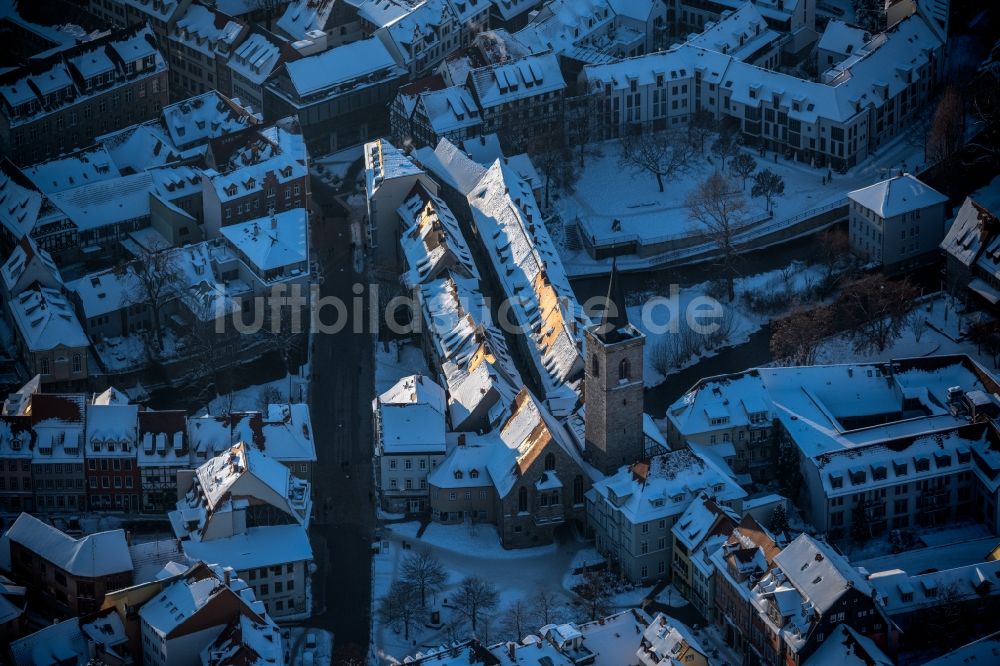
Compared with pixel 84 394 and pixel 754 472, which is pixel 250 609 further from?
pixel 754 472

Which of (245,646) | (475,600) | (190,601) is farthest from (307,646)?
(475,600)

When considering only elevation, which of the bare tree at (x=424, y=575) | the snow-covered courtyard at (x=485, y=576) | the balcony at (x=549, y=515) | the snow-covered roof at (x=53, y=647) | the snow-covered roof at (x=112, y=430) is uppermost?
the snow-covered roof at (x=112, y=430)

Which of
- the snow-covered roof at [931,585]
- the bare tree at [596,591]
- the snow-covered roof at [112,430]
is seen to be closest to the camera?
the snow-covered roof at [931,585]

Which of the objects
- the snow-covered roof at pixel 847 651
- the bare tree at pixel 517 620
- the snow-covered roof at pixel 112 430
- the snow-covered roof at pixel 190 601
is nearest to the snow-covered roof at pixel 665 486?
the bare tree at pixel 517 620

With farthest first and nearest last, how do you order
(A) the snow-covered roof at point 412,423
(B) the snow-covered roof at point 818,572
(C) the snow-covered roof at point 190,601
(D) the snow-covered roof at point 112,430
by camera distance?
(A) the snow-covered roof at point 412,423 → (D) the snow-covered roof at point 112,430 → (B) the snow-covered roof at point 818,572 → (C) the snow-covered roof at point 190,601

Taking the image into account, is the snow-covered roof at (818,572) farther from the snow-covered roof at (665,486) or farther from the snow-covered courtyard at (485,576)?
the snow-covered courtyard at (485,576)
